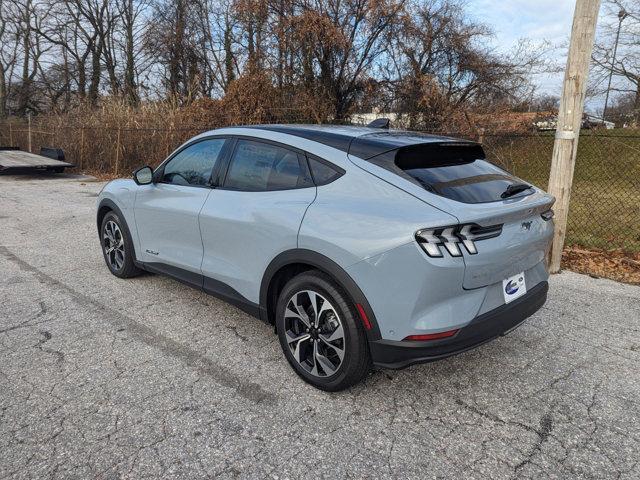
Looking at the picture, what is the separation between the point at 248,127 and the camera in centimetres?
358

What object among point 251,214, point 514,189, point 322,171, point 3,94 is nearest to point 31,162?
point 251,214

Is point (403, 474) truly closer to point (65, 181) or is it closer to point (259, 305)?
point (259, 305)

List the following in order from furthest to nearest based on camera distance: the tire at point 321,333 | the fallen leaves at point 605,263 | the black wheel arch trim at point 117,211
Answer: the fallen leaves at point 605,263 < the black wheel arch trim at point 117,211 < the tire at point 321,333

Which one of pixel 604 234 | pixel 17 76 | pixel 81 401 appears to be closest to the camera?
pixel 81 401

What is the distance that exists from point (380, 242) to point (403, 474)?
1.12 metres

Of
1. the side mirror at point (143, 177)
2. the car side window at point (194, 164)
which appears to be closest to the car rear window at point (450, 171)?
the car side window at point (194, 164)

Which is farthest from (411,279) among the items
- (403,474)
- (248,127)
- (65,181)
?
(65,181)

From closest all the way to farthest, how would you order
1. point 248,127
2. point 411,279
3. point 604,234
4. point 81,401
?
point 411,279 < point 81,401 < point 248,127 < point 604,234

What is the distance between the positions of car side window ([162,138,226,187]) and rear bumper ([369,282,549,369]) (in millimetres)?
2006

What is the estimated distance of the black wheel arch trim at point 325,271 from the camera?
2.48m

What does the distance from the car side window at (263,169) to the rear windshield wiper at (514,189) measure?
119cm

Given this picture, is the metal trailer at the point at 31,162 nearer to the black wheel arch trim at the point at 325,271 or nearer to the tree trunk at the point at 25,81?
the black wheel arch trim at the point at 325,271

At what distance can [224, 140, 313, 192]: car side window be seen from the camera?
3.01m

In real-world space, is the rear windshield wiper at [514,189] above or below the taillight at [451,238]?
above
